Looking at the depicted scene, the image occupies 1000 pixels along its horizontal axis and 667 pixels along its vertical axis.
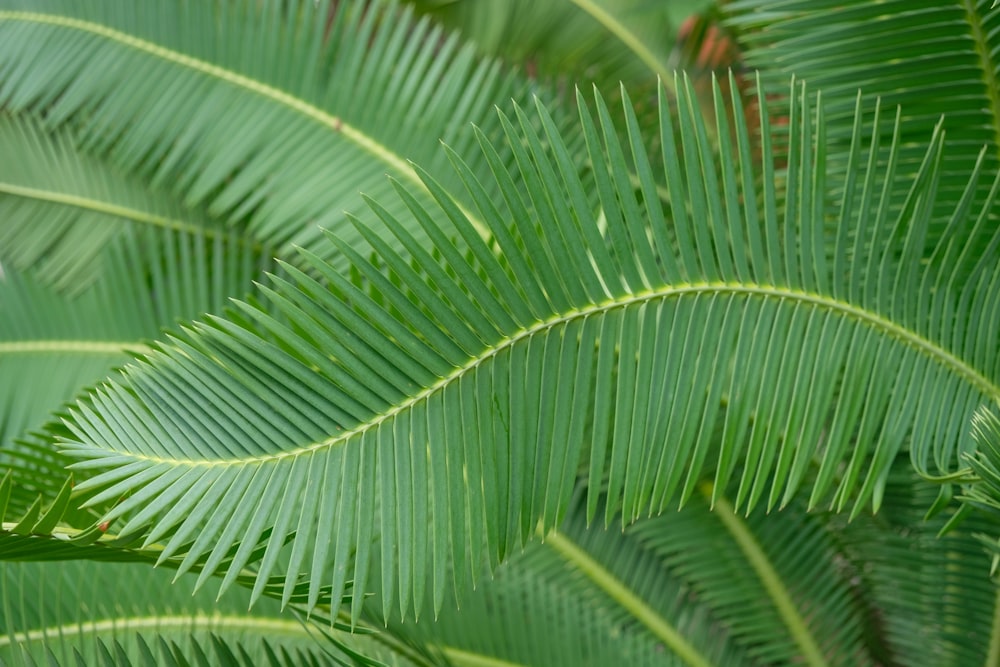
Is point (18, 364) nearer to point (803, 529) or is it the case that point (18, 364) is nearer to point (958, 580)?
point (803, 529)

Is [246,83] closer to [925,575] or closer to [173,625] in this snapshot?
[173,625]

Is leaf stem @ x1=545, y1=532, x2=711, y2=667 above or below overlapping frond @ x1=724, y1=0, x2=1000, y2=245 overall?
below

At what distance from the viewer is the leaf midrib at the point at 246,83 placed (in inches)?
46.3

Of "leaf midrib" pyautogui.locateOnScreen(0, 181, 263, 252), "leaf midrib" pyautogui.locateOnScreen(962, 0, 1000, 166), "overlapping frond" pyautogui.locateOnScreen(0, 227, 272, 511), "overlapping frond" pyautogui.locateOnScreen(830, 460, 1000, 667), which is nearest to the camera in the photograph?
"leaf midrib" pyautogui.locateOnScreen(962, 0, 1000, 166)

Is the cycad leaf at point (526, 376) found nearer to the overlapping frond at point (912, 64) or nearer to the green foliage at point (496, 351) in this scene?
the green foliage at point (496, 351)

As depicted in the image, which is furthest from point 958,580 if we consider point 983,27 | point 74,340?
point 74,340

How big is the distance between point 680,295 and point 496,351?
0.16 m

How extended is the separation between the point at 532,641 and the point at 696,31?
3.38 feet

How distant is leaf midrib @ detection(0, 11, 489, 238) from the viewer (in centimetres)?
118

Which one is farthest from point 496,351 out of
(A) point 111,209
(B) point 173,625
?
(A) point 111,209

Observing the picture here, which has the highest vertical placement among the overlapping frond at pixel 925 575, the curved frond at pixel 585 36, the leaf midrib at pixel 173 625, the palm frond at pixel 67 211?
the curved frond at pixel 585 36

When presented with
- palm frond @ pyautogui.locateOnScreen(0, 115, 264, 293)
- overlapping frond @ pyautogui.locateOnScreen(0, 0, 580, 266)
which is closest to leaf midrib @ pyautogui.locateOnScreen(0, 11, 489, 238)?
overlapping frond @ pyautogui.locateOnScreen(0, 0, 580, 266)

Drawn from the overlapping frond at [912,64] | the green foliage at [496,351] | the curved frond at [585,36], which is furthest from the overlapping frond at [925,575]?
the curved frond at [585,36]

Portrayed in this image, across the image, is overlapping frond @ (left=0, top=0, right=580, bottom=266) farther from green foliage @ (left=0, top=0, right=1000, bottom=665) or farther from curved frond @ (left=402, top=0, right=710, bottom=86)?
curved frond @ (left=402, top=0, right=710, bottom=86)
